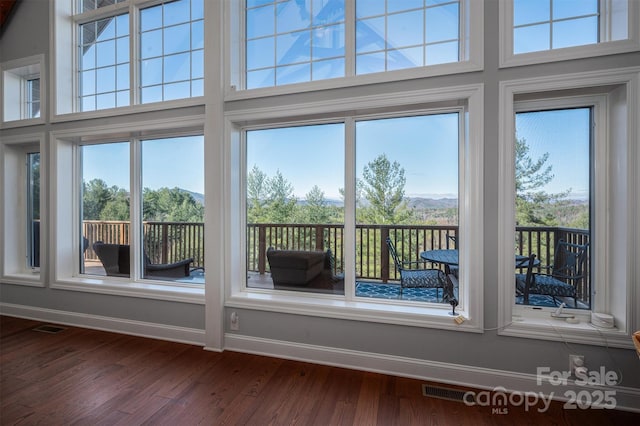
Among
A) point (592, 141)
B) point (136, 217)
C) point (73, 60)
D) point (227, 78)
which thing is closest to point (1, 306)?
point (136, 217)

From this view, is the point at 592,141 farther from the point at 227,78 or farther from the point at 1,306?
the point at 1,306

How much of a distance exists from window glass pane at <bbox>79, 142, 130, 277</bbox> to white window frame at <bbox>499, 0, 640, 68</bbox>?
378 cm

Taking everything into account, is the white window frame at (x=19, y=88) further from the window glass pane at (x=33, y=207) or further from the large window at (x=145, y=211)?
the large window at (x=145, y=211)

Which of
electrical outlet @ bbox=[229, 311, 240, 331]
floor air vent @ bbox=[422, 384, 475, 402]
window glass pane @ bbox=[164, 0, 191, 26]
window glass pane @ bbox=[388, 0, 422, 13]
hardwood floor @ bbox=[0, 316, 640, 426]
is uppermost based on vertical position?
window glass pane @ bbox=[164, 0, 191, 26]

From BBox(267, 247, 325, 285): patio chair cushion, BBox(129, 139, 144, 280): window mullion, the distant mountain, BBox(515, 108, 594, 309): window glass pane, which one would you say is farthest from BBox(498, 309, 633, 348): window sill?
BBox(129, 139, 144, 280): window mullion

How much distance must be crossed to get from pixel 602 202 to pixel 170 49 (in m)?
4.08

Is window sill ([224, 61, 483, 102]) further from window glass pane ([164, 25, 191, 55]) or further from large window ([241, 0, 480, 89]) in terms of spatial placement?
window glass pane ([164, 25, 191, 55])

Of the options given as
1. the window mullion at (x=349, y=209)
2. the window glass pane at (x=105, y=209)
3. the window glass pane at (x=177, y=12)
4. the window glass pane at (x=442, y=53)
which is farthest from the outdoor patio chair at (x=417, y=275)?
the window glass pane at (x=177, y=12)

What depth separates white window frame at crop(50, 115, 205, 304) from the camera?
280 centimetres

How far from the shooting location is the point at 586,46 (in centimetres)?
179

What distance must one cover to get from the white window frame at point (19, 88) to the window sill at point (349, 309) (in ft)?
11.0

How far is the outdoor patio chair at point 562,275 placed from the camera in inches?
79.4

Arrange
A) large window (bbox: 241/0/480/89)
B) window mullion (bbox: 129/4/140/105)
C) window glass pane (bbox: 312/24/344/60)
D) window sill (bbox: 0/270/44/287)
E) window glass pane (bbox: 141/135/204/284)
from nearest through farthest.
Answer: large window (bbox: 241/0/480/89)
window glass pane (bbox: 312/24/344/60)
window glass pane (bbox: 141/135/204/284)
window mullion (bbox: 129/4/140/105)
window sill (bbox: 0/270/44/287)

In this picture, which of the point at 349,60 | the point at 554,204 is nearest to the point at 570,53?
the point at 554,204
